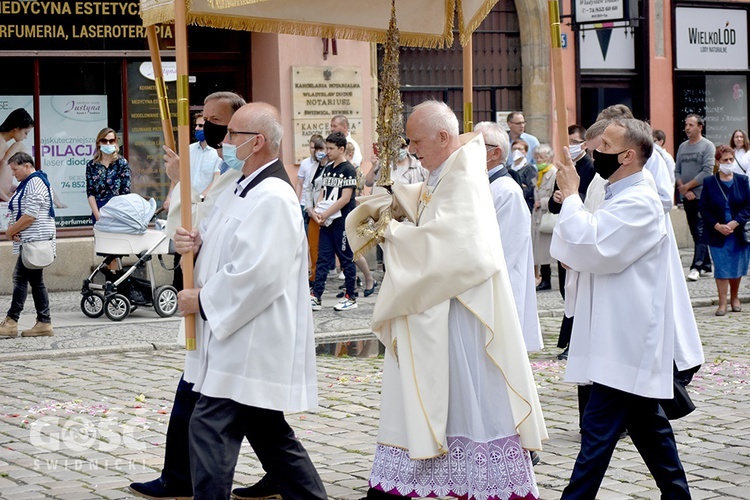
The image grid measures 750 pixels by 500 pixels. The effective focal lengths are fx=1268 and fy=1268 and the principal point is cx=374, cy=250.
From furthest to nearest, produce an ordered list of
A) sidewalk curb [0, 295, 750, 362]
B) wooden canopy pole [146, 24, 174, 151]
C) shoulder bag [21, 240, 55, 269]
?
shoulder bag [21, 240, 55, 269]
sidewalk curb [0, 295, 750, 362]
wooden canopy pole [146, 24, 174, 151]

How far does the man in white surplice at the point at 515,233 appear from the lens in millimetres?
7176

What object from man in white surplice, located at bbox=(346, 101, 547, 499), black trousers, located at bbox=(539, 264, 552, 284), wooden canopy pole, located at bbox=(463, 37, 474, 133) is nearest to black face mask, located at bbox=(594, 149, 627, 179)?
man in white surplice, located at bbox=(346, 101, 547, 499)

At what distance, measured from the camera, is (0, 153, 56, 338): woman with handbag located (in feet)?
38.3

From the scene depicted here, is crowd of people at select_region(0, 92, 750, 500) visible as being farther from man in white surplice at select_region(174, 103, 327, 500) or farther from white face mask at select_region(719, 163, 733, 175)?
white face mask at select_region(719, 163, 733, 175)

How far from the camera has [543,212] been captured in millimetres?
15266

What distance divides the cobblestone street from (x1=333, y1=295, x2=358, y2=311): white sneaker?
1253 mm

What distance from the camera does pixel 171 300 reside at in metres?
13.2

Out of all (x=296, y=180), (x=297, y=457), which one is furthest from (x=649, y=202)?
(x=296, y=180)

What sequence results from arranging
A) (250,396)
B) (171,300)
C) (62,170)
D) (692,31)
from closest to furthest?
(250,396)
(171,300)
(62,170)
(692,31)

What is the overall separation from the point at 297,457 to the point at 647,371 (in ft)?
5.14

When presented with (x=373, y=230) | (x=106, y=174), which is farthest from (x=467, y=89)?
(x=106, y=174)

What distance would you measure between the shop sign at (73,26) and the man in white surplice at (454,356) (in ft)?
35.9

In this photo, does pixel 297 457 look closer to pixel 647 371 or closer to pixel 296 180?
pixel 647 371

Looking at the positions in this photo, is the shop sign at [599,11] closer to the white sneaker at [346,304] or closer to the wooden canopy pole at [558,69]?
the white sneaker at [346,304]
